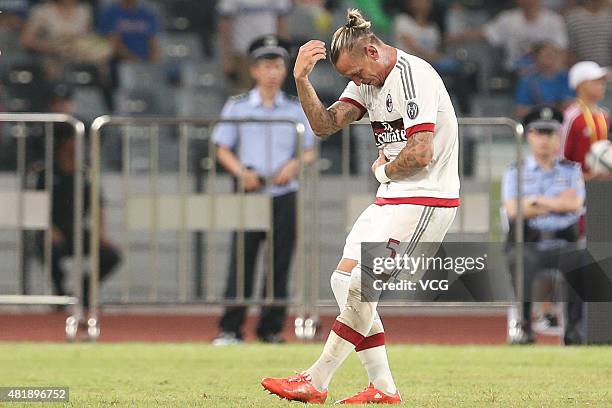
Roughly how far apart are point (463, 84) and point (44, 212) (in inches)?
297

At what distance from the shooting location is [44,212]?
43.5 ft

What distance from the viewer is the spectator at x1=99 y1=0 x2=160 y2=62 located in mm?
19156

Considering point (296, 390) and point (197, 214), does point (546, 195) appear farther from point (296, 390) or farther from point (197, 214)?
point (296, 390)

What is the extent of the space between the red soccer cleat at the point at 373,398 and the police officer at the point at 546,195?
509cm

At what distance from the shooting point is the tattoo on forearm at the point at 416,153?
311 inches

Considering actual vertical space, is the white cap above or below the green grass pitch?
above

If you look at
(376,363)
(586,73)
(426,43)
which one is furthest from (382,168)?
(426,43)

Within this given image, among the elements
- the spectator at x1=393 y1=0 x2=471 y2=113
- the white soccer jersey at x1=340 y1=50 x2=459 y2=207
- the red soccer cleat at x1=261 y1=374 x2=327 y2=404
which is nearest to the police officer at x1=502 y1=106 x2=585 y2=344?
the white soccer jersey at x1=340 y1=50 x2=459 y2=207

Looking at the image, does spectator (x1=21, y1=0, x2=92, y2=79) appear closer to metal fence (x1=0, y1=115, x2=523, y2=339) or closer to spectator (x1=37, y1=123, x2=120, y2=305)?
spectator (x1=37, y1=123, x2=120, y2=305)

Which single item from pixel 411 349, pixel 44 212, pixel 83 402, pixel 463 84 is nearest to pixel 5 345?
pixel 44 212

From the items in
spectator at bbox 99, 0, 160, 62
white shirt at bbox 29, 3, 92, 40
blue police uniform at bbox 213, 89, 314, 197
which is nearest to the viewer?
blue police uniform at bbox 213, 89, 314, 197

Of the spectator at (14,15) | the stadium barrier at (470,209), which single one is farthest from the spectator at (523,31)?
the spectator at (14,15)

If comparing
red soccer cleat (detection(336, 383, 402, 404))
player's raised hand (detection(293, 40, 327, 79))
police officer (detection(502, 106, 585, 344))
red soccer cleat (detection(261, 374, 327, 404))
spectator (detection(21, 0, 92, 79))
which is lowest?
red soccer cleat (detection(336, 383, 402, 404))

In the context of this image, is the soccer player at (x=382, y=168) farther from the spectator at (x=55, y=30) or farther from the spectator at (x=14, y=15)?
the spectator at (x=14, y=15)
